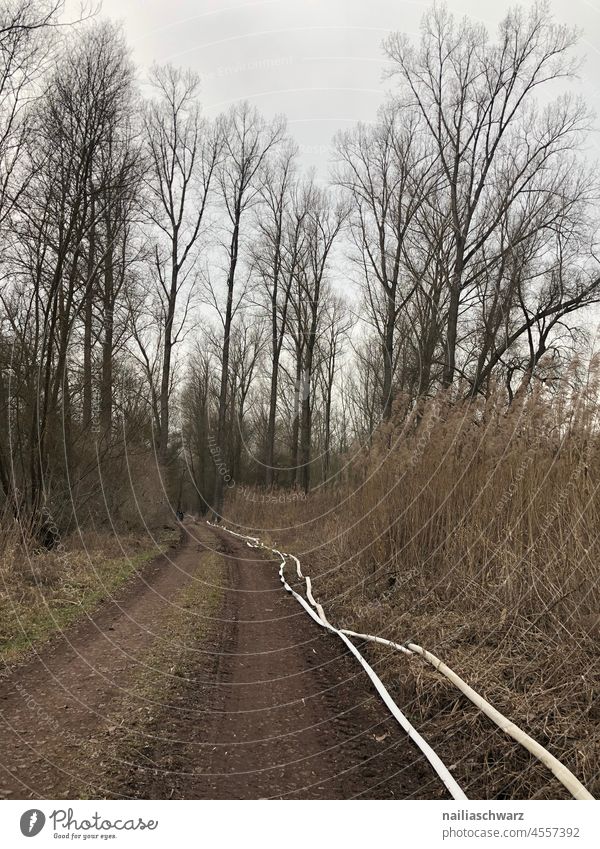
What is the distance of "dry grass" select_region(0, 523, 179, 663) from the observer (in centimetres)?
546

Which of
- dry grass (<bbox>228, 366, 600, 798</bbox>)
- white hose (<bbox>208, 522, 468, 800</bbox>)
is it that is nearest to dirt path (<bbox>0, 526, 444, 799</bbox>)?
white hose (<bbox>208, 522, 468, 800</bbox>)

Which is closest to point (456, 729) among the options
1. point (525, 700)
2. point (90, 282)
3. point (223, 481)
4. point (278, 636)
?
point (525, 700)

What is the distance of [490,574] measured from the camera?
4891 millimetres

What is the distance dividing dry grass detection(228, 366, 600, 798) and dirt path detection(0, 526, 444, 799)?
0.39 meters

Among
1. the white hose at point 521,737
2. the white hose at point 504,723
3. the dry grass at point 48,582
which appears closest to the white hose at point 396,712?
the white hose at point 504,723

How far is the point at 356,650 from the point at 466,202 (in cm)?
1491

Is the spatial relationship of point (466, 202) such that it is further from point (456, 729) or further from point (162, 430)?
point (456, 729)

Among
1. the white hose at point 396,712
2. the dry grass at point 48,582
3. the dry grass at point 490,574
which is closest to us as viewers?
the white hose at point 396,712

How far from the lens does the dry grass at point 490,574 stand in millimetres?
2988

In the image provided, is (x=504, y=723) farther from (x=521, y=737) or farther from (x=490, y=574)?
(x=490, y=574)

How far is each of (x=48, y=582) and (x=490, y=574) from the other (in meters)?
5.80

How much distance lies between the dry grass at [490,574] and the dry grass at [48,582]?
3242 mm

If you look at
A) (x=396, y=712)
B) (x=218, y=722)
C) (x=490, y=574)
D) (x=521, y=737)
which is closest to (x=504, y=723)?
(x=521, y=737)

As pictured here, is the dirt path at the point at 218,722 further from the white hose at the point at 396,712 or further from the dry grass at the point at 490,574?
the dry grass at the point at 490,574
